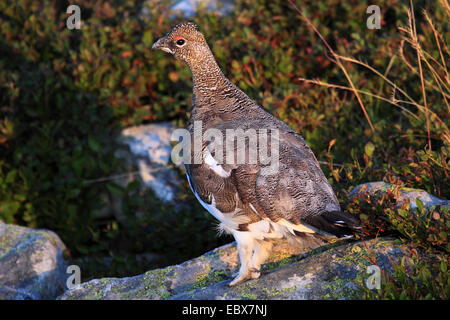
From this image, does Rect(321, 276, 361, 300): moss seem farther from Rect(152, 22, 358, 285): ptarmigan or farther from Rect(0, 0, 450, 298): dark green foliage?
Rect(0, 0, 450, 298): dark green foliage

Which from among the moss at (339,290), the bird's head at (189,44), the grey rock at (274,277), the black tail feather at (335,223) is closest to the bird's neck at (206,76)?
the bird's head at (189,44)

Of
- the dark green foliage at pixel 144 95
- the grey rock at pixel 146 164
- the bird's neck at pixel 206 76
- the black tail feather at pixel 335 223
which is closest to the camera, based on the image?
the black tail feather at pixel 335 223

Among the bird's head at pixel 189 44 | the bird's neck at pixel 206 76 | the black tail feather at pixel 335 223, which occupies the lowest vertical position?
the black tail feather at pixel 335 223

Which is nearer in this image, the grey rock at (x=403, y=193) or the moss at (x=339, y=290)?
the moss at (x=339, y=290)

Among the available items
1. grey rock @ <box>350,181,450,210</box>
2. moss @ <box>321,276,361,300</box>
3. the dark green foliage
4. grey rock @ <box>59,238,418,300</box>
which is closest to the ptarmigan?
grey rock @ <box>59,238,418,300</box>

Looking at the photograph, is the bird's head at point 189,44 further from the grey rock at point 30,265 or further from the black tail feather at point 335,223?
the grey rock at point 30,265

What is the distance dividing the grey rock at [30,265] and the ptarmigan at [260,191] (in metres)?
1.84

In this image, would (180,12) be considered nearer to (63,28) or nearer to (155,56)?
(155,56)

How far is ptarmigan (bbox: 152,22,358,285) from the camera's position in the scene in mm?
3655

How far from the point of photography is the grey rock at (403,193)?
397 cm

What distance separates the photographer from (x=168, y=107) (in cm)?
680

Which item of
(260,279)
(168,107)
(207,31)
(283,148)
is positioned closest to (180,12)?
(207,31)

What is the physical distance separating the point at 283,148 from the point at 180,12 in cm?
429

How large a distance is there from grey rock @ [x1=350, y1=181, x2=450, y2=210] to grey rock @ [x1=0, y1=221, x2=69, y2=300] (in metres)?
2.84
